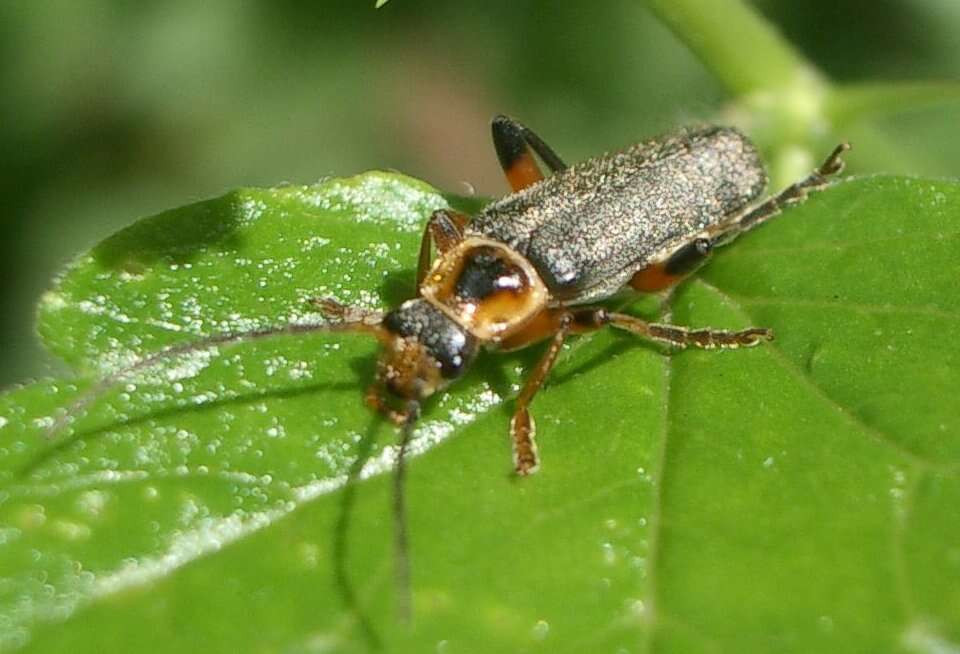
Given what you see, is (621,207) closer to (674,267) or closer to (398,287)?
(674,267)

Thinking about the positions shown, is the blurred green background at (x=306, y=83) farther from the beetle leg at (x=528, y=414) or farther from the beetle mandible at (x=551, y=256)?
the beetle leg at (x=528, y=414)

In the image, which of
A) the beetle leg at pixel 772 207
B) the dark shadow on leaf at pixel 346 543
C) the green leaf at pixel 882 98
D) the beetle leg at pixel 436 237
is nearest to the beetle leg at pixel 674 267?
the beetle leg at pixel 772 207

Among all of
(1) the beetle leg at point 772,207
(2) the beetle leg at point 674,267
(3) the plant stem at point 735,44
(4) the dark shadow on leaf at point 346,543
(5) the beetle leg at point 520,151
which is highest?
(3) the plant stem at point 735,44

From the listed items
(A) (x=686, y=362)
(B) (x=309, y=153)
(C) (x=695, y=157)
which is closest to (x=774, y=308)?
(A) (x=686, y=362)

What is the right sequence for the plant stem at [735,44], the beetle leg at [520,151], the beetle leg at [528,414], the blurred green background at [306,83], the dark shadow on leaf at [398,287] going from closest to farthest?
1. the beetle leg at [528,414]
2. the dark shadow on leaf at [398,287]
3. the plant stem at [735,44]
4. the beetle leg at [520,151]
5. the blurred green background at [306,83]

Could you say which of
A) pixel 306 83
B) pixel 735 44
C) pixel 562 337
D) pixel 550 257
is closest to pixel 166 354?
pixel 562 337

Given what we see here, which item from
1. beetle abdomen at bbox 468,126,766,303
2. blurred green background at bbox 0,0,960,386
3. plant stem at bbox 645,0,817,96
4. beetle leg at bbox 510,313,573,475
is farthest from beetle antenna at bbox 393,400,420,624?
blurred green background at bbox 0,0,960,386

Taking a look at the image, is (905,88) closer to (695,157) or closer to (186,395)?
(695,157)
